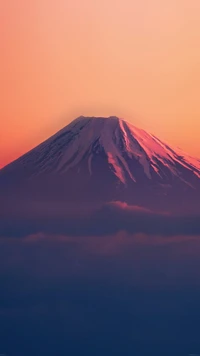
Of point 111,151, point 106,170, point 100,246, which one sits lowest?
point 100,246

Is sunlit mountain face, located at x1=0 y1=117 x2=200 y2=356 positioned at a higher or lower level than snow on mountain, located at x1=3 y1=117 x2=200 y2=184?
lower

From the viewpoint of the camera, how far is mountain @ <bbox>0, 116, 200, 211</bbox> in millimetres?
26609

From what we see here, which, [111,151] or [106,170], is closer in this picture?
[106,170]

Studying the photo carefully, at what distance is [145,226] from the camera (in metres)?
25.8

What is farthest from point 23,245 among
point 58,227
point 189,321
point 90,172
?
point 189,321

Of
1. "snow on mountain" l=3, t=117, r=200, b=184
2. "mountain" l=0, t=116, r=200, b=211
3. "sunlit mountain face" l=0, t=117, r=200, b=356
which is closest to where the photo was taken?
"sunlit mountain face" l=0, t=117, r=200, b=356

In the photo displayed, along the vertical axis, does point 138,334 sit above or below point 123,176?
below

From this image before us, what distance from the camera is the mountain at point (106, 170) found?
1048 inches

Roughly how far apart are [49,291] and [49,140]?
5208 mm

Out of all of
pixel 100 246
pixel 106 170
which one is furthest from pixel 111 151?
pixel 100 246

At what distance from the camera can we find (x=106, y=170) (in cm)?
2703

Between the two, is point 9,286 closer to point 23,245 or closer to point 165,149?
point 23,245

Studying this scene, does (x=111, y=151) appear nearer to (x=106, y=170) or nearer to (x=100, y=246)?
(x=106, y=170)

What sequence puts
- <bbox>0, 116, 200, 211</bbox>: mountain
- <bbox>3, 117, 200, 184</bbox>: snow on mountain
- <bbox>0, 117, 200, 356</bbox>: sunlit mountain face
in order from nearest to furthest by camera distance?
<bbox>0, 117, 200, 356</bbox>: sunlit mountain face
<bbox>0, 116, 200, 211</bbox>: mountain
<bbox>3, 117, 200, 184</bbox>: snow on mountain
